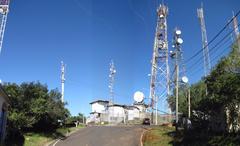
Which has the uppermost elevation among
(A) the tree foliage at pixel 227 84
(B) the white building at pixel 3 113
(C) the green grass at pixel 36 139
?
(A) the tree foliage at pixel 227 84

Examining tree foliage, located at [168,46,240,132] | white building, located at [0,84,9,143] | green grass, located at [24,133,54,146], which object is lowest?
green grass, located at [24,133,54,146]

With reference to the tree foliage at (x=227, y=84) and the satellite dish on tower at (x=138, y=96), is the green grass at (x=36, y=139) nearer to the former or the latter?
the tree foliage at (x=227, y=84)

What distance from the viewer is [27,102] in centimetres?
3834

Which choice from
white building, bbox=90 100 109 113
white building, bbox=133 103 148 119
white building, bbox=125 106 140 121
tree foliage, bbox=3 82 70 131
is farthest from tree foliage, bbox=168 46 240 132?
white building, bbox=90 100 109 113

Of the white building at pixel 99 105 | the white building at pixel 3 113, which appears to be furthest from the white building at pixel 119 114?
the white building at pixel 3 113

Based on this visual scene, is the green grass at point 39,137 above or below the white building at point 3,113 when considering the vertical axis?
below

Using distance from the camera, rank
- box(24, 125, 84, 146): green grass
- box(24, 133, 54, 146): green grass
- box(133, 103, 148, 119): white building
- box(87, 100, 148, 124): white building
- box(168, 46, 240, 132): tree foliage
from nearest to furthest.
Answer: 1. box(168, 46, 240, 132): tree foliage
2. box(24, 133, 54, 146): green grass
3. box(24, 125, 84, 146): green grass
4. box(87, 100, 148, 124): white building
5. box(133, 103, 148, 119): white building

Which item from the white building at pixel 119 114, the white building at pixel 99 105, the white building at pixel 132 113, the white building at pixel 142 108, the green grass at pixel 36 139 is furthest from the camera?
the white building at pixel 99 105

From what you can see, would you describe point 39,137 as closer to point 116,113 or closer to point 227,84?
point 227,84

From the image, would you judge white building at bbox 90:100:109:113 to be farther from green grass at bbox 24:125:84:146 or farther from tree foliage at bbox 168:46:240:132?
tree foliage at bbox 168:46:240:132

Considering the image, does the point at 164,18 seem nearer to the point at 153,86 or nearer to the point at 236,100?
the point at 153,86

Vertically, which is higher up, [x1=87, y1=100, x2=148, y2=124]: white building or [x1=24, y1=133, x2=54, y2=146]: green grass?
[x1=87, y1=100, x2=148, y2=124]: white building

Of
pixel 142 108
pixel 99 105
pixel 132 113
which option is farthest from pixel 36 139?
pixel 99 105

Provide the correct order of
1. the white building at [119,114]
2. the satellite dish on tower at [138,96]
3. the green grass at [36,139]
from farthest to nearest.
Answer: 1. the white building at [119,114]
2. the satellite dish on tower at [138,96]
3. the green grass at [36,139]
